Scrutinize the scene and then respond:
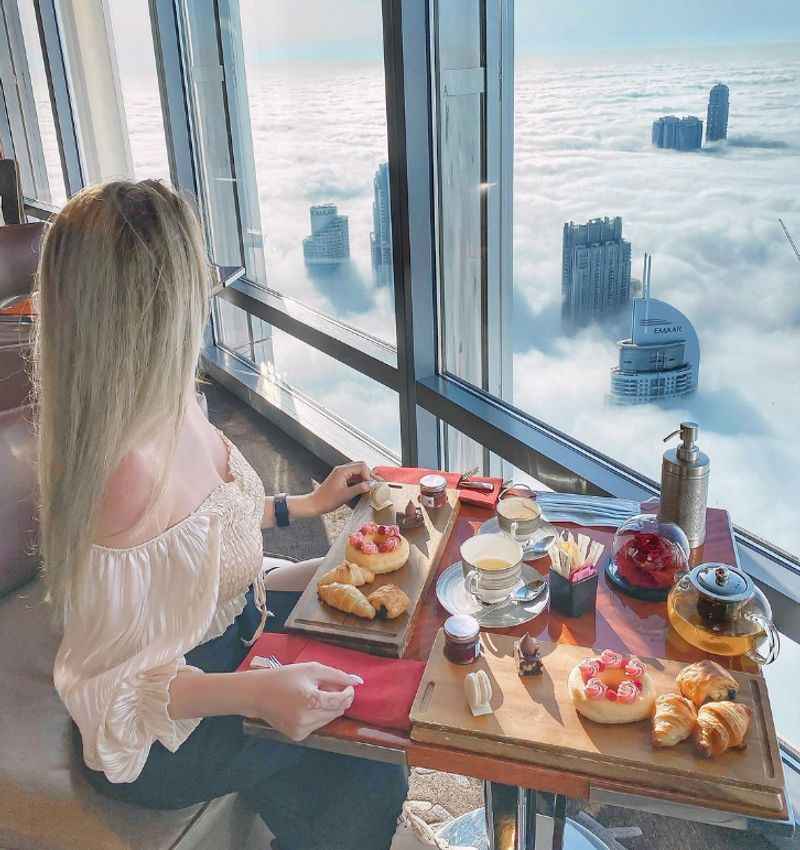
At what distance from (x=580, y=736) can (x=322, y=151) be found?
6.65 feet

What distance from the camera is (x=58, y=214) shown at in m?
0.94

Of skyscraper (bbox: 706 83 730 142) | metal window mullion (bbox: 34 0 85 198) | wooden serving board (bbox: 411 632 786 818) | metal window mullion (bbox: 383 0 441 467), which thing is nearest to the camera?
wooden serving board (bbox: 411 632 786 818)

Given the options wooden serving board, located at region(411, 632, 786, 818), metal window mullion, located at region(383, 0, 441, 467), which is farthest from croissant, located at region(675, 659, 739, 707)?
metal window mullion, located at region(383, 0, 441, 467)

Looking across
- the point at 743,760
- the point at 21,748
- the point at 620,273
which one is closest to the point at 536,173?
the point at 620,273

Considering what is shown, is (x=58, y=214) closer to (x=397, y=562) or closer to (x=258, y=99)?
(x=397, y=562)

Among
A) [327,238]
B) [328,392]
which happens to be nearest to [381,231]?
[327,238]

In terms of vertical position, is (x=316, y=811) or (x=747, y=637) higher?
(x=747, y=637)

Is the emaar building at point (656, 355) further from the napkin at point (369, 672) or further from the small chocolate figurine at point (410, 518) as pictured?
the napkin at point (369, 672)

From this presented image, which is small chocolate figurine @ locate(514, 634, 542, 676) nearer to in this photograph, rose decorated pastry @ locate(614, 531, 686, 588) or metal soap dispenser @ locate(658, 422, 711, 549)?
rose decorated pastry @ locate(614, 531, 686, 588)

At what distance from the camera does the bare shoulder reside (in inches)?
36.8

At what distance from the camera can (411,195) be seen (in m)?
1.87

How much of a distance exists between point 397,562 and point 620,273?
825mm

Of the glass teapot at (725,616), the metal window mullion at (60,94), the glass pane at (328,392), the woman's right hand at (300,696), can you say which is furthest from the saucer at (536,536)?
the metal window mullion at (60,94)

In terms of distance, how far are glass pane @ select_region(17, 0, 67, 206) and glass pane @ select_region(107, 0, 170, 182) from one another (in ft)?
3.04
